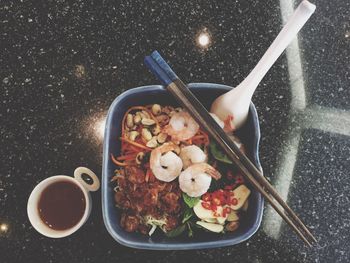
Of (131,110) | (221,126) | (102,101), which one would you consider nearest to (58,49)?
(102,101)

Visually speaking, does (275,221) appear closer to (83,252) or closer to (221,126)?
(221,126)

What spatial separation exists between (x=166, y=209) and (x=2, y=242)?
0.43 m

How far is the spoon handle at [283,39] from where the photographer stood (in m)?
0.80

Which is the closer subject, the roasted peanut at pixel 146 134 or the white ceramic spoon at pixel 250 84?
the white ceramic spoon at pixel 250 84

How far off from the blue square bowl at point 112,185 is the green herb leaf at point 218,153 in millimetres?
62

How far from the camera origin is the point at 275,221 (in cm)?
110

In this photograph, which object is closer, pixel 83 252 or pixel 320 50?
pixel 83 252

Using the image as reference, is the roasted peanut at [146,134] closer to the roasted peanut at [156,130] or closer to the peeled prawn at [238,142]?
the roasted peanut at [156,130]

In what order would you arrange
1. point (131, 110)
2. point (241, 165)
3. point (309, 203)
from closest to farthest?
Answer: 1. point (241, 165)
2. point (131, 110)
3. point (309, 203)

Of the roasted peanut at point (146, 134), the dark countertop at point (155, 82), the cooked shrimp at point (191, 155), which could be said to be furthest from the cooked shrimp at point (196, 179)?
the dark countertop at point (155, 82)

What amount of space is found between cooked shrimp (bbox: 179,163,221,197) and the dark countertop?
250 mm

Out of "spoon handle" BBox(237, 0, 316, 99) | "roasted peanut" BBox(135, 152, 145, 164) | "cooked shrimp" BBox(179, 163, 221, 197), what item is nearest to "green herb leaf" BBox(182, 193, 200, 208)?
"cooked shrimp" BBox(179, 163, 221, 197)

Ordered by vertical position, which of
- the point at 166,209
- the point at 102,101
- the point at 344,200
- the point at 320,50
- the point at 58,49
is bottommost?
the point at 344,200

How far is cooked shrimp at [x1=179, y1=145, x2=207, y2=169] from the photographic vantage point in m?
0.92
